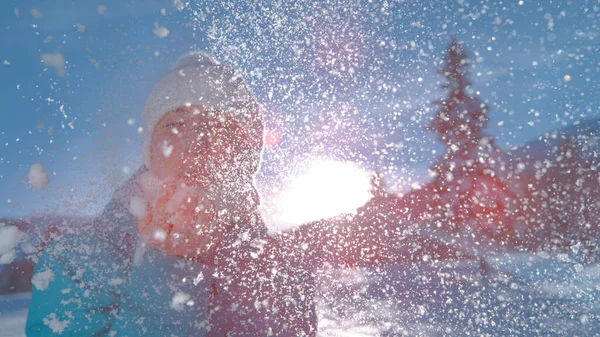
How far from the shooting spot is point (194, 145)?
2484 millimetres

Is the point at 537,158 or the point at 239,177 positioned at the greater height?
the point at 537,158

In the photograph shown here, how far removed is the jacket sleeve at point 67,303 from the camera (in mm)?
2236

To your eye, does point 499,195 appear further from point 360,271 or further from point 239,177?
point 239,177

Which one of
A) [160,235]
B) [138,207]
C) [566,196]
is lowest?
[160,235]

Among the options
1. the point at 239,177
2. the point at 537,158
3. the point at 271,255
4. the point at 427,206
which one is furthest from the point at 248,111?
the point at 537,158

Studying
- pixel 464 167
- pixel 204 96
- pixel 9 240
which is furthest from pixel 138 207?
pixel 464 167

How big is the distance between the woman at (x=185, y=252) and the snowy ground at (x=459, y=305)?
962 mm

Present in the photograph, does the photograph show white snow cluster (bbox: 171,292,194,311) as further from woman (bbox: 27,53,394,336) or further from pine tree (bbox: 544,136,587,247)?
pine tree (bbox: 544,136,587,247)

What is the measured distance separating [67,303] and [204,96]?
1.74 m

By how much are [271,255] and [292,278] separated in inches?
9.2

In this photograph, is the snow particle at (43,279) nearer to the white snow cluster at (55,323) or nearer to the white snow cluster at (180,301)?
the white snow cluster at (55,323)

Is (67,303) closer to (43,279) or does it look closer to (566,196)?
(43,279)

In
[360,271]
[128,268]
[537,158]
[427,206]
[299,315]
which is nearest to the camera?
[128,268]

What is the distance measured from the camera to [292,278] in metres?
2.71
